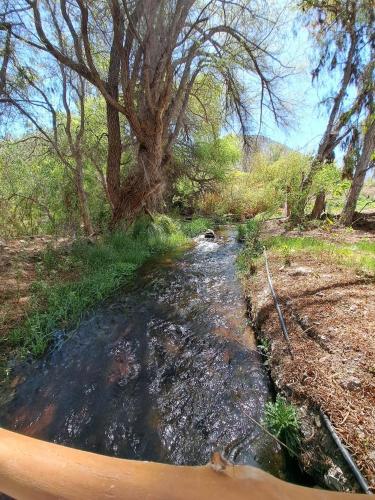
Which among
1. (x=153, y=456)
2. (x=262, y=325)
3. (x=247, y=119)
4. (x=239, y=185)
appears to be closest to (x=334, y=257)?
(x=262, y=325)

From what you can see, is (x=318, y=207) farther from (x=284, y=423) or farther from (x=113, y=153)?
(x=284, y=423)

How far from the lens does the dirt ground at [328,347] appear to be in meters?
2.18

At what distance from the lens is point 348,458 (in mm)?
1913

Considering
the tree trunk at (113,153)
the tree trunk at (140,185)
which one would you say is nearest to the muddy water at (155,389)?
the tree trunk at (140,185)

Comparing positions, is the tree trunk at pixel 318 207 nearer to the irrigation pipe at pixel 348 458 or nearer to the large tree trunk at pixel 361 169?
the large tree trunk at pixel 361 169

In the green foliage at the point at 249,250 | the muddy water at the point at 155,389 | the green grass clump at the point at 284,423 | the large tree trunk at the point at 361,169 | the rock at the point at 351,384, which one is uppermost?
the large tree trunk at the point at 361,169

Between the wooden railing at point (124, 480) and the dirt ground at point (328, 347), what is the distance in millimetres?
1639

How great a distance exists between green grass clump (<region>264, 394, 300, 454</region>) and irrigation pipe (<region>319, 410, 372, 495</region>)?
0.29 metres

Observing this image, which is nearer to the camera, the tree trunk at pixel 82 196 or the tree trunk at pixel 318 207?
the tree trunk at pixel 82 196

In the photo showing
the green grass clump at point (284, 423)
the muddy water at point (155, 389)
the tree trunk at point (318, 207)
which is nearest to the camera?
the green grass clump at point (284, 423)

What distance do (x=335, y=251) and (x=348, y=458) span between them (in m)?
4.45

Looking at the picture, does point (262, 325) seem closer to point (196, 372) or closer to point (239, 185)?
point (196, 372)

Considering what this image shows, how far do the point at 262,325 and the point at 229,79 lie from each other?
27.8 feet

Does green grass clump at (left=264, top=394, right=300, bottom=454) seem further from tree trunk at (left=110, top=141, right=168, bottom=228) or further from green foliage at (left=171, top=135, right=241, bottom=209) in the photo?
green foliage at (left=171, top=135, right=241, bottom=209)
